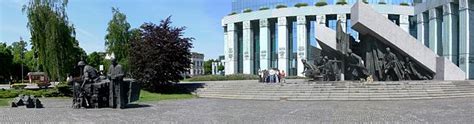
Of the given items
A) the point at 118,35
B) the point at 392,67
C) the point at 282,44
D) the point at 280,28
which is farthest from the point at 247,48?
the point at 392,67

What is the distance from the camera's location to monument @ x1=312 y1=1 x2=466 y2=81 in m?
25.9

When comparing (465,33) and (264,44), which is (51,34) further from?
(264,44)

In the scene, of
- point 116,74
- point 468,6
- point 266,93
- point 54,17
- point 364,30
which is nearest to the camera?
point 116,74

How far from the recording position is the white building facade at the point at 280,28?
61062 millimetres

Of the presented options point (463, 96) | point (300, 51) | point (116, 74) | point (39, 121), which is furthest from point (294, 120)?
point (300, 51)

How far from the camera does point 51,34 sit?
29359 mm

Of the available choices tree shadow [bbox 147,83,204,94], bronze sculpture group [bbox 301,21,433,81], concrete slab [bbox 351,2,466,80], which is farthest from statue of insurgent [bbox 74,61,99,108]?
bronze sculpture group [bbox 301,21,433,81]

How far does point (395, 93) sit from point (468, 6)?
27493 mm

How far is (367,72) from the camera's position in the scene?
2722cm

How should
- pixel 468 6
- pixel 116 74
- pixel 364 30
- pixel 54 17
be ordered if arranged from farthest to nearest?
pixel 468 6
pixel 54 17
pixel 364 30
pixel 116 74

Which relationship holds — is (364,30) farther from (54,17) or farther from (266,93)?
(54,17)

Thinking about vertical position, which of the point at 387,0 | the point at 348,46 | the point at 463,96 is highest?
the point at 387,0

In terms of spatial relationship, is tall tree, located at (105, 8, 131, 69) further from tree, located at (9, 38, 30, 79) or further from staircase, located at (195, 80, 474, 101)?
tree, located at (9, 38, 30, 79)

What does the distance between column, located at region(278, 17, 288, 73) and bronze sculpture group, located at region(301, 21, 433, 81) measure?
34800 millimetres
